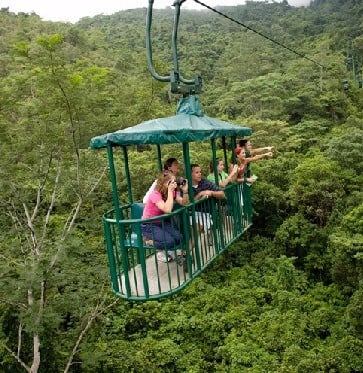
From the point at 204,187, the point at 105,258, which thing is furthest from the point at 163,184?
the point at 105,258

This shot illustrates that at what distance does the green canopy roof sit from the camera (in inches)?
135

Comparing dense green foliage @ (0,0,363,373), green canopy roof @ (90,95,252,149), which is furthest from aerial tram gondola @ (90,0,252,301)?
dense green foliage @ (0,0,363,373)

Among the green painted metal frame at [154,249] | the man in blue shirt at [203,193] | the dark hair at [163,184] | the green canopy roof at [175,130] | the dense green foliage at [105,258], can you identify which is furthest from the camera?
the dense green foliage at [105,258]

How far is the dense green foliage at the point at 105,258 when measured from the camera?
789cm

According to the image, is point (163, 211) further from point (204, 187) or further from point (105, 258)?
point (105, 258)

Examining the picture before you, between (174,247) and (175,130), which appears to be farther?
(174,247)

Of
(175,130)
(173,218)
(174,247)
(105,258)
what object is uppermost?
(175,130)

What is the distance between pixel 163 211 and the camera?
3.70m

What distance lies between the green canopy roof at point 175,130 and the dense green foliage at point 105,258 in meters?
3.66

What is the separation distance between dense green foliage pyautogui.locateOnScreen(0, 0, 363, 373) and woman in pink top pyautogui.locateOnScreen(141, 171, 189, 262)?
3.87m

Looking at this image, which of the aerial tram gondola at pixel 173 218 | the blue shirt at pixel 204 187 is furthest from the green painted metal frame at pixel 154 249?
the blue shirt at pixel 204 187

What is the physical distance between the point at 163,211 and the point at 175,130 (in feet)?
2.29

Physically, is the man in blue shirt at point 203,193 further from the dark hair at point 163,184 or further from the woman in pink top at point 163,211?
the dark hair at point 163,184

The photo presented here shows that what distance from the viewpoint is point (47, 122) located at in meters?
8.01
